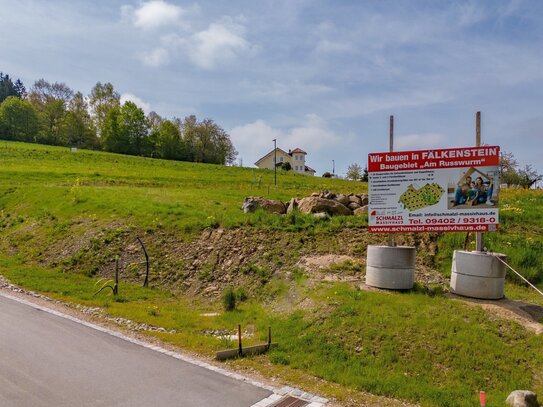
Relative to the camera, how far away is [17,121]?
83.2 metres

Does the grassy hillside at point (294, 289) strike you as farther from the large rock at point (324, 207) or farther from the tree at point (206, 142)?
the tree at point (206, 142)

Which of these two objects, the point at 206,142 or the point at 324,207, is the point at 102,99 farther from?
the point at 324,207

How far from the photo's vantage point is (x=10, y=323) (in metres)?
10.6

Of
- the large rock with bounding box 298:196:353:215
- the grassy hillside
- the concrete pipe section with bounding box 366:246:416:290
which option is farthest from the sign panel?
the large rock with bounding box 298:196:353:215

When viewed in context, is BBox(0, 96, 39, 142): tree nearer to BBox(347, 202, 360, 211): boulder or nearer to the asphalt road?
BBox(347, 202, 360, 211): boulder

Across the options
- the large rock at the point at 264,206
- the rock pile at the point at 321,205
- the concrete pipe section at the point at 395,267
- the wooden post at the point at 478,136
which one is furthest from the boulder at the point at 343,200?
the wooden post at the point at 478,136

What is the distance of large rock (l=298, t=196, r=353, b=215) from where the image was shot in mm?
18530

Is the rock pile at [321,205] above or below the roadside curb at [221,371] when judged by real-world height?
above

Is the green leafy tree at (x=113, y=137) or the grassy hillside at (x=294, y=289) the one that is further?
the green leafy tree at (x=113, y=137)

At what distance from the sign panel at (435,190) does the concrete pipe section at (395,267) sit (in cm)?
73

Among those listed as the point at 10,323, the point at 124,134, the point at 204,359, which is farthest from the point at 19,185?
the point at 124,134

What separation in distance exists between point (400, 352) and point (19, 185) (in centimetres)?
3435

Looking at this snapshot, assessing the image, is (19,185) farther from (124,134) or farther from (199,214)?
(124,134)

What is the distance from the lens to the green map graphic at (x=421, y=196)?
37.0 feet
